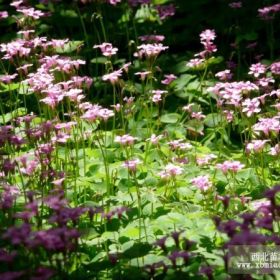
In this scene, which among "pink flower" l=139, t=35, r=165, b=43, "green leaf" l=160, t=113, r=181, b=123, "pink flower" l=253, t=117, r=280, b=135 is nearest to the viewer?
"pink flower" l=253, t=117, r=280, b=135

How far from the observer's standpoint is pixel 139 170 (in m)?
3.41

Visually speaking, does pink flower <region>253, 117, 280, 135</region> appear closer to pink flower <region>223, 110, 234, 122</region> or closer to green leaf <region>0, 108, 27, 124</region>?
pink flower <region>223, 110, 234, 122</region>

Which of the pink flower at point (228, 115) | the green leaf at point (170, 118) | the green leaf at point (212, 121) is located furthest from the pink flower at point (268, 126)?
the green leaf at point (170, 118)

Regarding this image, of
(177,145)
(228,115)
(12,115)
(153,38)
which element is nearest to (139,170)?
(177,145)

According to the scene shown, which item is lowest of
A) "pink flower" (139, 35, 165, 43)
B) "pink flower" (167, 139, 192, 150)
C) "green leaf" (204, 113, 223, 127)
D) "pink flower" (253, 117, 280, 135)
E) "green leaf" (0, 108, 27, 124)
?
"green leaf" (204, 113, 223, 127)

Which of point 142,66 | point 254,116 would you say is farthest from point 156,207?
point 142,66

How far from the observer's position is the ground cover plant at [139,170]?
88.2 inches

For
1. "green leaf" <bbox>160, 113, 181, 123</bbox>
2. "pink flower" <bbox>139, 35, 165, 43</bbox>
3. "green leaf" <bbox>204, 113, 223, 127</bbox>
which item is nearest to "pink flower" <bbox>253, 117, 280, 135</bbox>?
"green leaf" <bbox>204, 113, 223, 127</bbox>

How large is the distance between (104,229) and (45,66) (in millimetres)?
1059

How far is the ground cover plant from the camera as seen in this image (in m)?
2.24

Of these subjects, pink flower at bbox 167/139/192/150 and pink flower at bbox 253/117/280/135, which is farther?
pink flower at bbox 167/139/192/150

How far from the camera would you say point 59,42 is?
12.4 ft

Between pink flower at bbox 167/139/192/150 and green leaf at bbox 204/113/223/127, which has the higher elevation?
pink flower at bbox 167/139/192/150

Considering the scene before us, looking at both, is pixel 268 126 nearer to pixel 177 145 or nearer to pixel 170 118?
pixel 177 145
